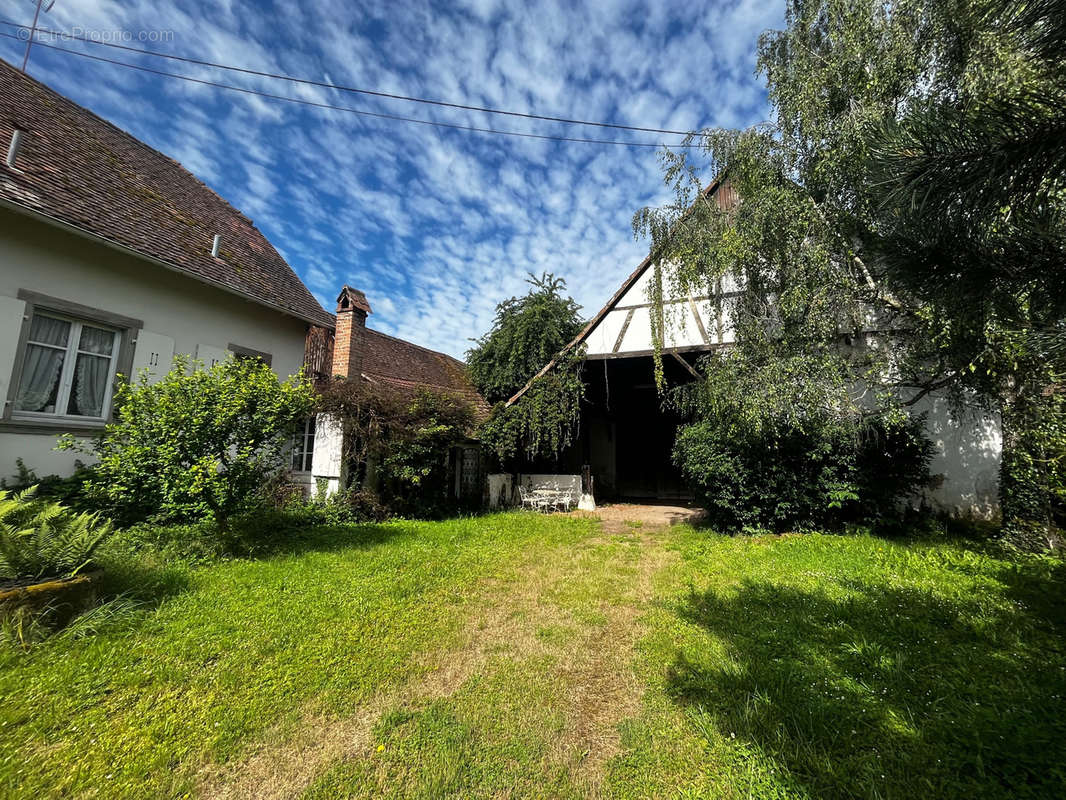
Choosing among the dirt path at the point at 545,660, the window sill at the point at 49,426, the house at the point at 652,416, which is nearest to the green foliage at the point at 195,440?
the window sill at the point at 49,426

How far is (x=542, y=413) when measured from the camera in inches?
420

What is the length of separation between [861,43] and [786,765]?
364 inches

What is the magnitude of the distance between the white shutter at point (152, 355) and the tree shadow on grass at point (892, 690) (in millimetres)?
8879

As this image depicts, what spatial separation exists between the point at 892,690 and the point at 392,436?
7.80 m

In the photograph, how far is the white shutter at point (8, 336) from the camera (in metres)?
5.61

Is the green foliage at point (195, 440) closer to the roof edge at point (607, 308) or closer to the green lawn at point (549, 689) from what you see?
the green lawn at point (549, 689)

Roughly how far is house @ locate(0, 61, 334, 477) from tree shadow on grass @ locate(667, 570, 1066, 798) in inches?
351

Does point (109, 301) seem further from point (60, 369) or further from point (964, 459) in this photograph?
point (964, 459)

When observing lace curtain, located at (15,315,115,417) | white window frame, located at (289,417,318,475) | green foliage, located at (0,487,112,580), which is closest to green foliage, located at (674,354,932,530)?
green foliage, located at (0,487,112,580)

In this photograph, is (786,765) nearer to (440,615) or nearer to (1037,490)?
(440,615)

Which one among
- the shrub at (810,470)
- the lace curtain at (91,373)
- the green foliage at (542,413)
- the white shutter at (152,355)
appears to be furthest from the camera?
the green foliage at (542,413)

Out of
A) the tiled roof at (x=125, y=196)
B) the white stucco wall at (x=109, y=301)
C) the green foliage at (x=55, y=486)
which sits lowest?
the green foliage at (x=55, y=486)

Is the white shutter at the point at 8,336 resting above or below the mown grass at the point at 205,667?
above

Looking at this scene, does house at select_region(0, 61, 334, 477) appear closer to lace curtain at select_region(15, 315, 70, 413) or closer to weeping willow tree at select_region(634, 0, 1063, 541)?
lace curtain at select_region(15, 315, 70, 413)
